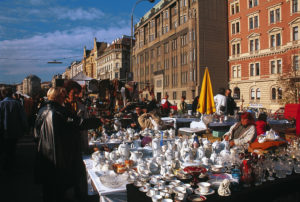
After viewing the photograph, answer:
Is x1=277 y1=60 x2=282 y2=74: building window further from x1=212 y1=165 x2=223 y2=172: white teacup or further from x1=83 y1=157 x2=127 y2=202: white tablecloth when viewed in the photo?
x1=83 y1=157 x2=127 y2=202: white tablecloth

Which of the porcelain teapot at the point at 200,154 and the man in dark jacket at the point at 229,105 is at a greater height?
the man in dark jacket at the point at 229,105

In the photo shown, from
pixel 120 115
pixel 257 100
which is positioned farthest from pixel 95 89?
pixel 257 100

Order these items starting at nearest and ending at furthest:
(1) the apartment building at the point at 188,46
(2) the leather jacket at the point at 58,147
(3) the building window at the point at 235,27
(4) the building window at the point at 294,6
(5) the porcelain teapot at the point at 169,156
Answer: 1. (2) the leather jacket at the point at 58,147
2. (5) the porcelain teapot at the point at 169,156
3. (4) the building window at the point at 294,6
4. (1) the apartment building at the point at 188,46
5. (3) the building window at the point at 235,27

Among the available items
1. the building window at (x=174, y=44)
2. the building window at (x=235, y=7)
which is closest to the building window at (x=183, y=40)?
the building window at (x=174, y=44)

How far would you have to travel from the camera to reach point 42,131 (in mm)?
2520

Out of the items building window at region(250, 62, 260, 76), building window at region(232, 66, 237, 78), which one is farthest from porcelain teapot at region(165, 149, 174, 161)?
building window at region(232, 66, 237, 78)

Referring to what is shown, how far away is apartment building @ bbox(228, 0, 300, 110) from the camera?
86.4 ft

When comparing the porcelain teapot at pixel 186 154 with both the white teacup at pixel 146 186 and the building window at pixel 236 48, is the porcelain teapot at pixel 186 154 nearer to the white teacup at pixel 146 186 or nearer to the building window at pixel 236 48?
the white teacup at pixel 146 186

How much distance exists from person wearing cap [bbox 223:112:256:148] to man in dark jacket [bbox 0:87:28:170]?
16.6 feet

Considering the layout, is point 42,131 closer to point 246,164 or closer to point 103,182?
point 103,182

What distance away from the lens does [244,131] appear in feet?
16.2

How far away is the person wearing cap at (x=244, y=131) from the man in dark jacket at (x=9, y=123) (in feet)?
16.6

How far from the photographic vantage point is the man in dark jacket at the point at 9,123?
5424mm

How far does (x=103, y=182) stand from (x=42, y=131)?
91 cm
